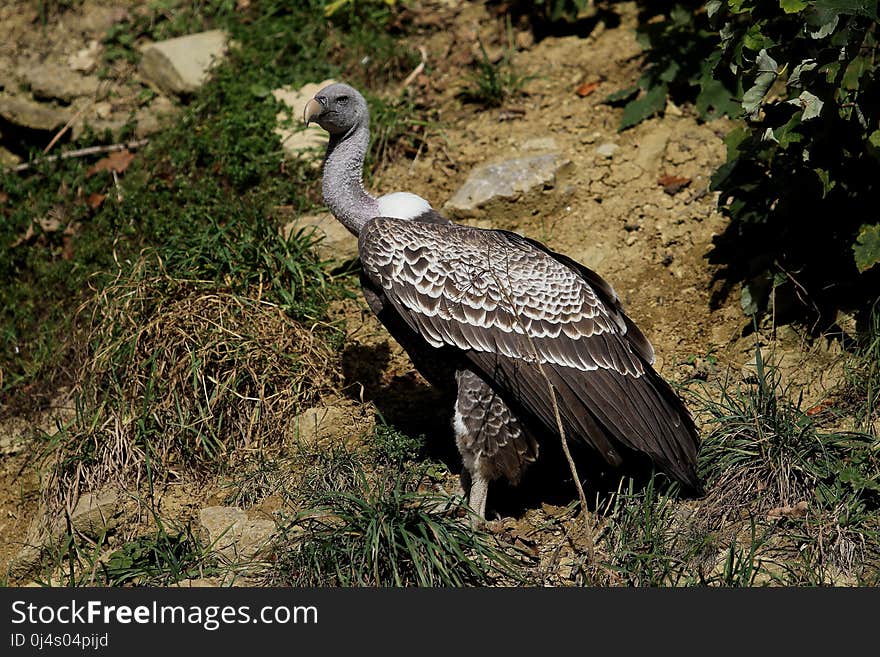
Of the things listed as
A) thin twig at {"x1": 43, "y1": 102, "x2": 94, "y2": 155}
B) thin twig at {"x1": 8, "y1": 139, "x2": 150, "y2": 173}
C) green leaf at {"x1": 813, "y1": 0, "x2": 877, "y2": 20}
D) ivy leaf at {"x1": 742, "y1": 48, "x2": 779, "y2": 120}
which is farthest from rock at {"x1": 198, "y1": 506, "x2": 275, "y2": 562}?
thin twig at {"x1": 43, "y1": 102, "x2": 94, "y2": 155}

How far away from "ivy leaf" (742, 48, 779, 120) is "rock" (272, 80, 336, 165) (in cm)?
329

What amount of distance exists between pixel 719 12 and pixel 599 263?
1727mm

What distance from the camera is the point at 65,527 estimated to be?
5.46 metres

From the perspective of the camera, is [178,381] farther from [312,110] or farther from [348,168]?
[312,110]

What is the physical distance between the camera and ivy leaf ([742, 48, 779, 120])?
522 centimetres

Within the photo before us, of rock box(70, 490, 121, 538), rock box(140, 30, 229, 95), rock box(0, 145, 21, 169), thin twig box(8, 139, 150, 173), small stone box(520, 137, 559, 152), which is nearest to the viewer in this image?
rock box(70, 490, 121, 538)

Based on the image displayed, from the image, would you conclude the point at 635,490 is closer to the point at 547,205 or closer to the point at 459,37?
the point at 547,205

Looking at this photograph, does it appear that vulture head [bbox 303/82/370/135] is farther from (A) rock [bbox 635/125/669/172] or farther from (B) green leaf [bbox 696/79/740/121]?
(B) green leaf [bbox 696/79/740/121]

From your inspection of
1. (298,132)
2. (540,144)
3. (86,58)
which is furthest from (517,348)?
(86,58)

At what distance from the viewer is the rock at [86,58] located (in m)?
8.85

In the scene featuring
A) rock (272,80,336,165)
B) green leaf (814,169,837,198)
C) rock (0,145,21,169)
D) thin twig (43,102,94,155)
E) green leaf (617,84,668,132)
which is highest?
green leaf (814,169,837,198)

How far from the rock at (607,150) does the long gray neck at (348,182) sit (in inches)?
83.9

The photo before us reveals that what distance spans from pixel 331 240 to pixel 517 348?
2197mm

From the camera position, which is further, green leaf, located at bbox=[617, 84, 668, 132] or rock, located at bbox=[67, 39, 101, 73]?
rock, located at bbox=[67, 39, 101, 73]
